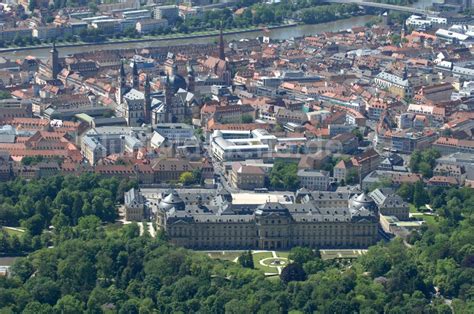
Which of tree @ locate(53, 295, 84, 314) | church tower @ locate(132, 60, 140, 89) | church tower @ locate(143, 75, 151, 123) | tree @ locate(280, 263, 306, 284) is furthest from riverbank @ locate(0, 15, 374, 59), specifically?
tree @ locate(53, 295, 84, 314)

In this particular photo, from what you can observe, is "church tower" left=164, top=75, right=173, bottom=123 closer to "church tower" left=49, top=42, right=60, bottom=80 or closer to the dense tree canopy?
"church tower" left=49, top=42, right=60, bottom=80

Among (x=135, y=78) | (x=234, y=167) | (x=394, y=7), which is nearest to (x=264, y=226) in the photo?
(x=234, y=167)

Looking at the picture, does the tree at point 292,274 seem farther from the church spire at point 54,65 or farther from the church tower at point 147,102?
the church spire at point 54,65

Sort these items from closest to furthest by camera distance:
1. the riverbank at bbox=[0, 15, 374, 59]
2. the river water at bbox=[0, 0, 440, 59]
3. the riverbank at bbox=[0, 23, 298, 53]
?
the river water at bbox=[0, 0, 440, 59]
the riverbank at bbox=[0, 15, 374, 59]
the riverbank at bbox=[0, 23, 298, 53]

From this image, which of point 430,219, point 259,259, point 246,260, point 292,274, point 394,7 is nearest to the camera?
point 292,274

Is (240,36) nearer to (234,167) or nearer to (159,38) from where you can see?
(159,38)

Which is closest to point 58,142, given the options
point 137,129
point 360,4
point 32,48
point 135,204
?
point 137,129
